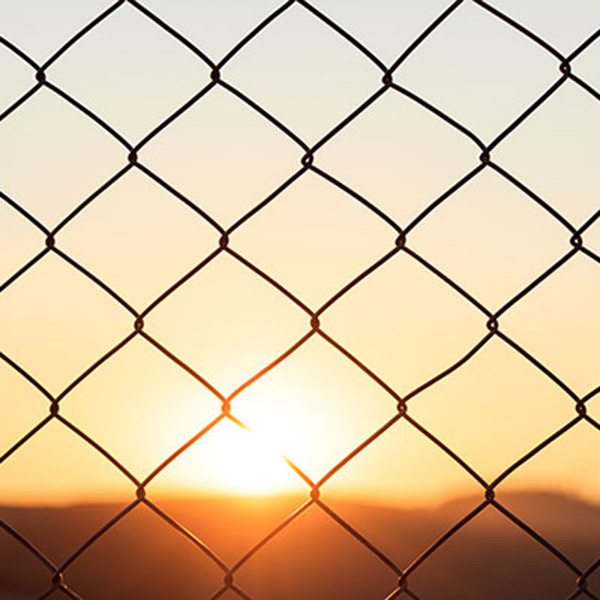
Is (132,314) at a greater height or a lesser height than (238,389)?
greater

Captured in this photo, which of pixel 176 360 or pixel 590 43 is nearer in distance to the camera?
pixel 176 360

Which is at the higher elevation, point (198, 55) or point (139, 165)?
point (198, 55)

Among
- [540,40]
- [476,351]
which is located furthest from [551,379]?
[540,40]

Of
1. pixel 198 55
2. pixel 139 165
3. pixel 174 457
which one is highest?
pixel 198 55

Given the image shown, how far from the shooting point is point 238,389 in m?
1.37

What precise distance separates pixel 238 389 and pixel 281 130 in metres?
0.29

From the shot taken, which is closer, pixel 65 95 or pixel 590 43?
pixel 65 95

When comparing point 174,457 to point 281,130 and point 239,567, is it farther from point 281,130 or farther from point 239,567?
point 281,130

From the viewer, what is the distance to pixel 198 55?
1356 mm

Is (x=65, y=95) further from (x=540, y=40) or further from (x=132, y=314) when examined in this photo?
(x=540, y=40)

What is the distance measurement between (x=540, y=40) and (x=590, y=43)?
74 millimetres

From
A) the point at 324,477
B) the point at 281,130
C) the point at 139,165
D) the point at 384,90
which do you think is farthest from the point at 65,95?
the point at 324,477

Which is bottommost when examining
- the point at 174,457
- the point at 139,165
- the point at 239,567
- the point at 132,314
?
the point at 239,567

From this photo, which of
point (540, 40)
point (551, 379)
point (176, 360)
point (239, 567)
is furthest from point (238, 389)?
point (540, 40)
